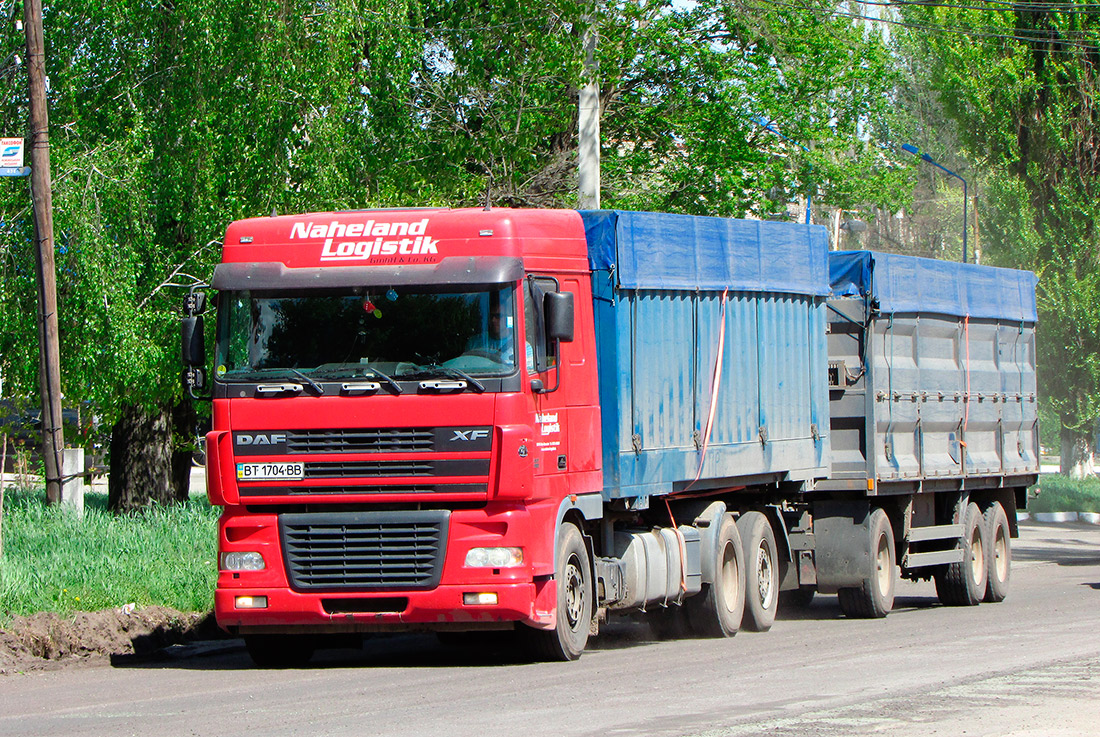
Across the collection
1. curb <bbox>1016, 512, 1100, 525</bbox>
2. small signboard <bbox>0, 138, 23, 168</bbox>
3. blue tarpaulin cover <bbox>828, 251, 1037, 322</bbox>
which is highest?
small signboard <bbox>0, 138, 23, 168</bbox>

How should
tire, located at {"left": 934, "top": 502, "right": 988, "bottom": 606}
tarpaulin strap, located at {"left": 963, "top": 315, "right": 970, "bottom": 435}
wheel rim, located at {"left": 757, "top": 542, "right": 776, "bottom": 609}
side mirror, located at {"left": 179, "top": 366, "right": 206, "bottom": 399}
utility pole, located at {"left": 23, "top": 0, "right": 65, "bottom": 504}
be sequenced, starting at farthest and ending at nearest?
tarpaulin strap, located at {"left": 963, "top": 315, "right": 970, "bottom": 435}
tire, located at {"left": 934, "top": 502, "right": 988, "bottom": 606}
utility pole, located at {"left": 23, "top": 0, "right": 65, "bottom": 504}
wheel rim, located at {"left": 757, "top": 542, "right": 776, "bottom": 609}
side mirror, located at {"left": 179, "top": 366, "right": 206, "bottom": 399}

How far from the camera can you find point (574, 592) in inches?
466

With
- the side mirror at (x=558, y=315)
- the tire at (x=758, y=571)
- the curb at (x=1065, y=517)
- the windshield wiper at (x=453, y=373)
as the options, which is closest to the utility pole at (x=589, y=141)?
the tire at (x=758, y=571)

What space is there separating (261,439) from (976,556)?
1012cm

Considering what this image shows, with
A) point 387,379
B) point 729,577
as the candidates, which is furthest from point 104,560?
point 729,577

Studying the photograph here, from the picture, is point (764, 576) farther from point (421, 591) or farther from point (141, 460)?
point (141, 460)

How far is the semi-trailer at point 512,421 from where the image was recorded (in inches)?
431

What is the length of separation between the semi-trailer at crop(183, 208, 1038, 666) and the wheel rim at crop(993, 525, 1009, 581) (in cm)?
351

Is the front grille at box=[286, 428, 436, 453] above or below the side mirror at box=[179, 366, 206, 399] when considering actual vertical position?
below

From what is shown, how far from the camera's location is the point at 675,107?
96.9ft

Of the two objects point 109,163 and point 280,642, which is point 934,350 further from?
point 109,163

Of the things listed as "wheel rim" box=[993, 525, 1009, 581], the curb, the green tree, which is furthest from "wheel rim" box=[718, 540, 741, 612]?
the green tree

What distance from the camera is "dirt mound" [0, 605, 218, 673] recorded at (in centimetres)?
Result: 1212

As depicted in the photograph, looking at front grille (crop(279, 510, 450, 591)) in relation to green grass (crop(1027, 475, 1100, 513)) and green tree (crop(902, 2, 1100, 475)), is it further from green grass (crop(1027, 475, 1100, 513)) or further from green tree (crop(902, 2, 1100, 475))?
green tree (crop(902, 2, 1100, 475))
